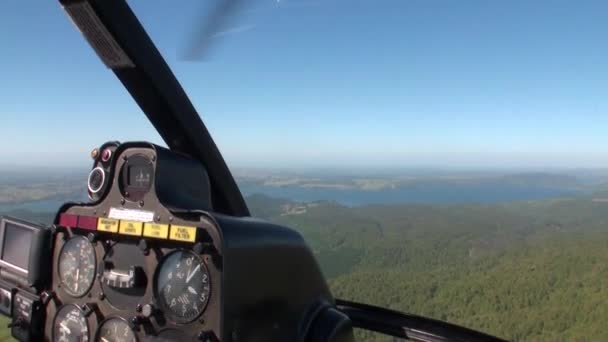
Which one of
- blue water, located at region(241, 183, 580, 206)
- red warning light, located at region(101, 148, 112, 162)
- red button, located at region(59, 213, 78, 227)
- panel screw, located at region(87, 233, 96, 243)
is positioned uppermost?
red warning light, located at region(101, 148, 112, 162)

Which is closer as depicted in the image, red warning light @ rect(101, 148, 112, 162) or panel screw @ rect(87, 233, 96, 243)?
panel screw @ rect(87, 233, 96, 243)

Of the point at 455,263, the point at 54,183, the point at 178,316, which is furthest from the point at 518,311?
the point at 54,183

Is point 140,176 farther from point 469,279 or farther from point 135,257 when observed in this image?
point 469,279

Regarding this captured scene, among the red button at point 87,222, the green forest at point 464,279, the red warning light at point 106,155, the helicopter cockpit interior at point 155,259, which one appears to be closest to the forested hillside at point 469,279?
the green forest at point 464,279

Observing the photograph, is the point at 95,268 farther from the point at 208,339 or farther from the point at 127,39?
the point at 127,39

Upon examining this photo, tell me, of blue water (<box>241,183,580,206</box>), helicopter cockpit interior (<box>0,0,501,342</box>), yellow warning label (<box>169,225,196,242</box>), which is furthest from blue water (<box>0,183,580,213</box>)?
yellow warning label (<box>169,225,196,242</box>)

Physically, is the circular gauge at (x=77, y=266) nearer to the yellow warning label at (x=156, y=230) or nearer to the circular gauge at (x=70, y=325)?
the circular gauge at (x=70, y=325)

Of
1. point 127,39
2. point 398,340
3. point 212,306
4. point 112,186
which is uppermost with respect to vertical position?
point 127,39

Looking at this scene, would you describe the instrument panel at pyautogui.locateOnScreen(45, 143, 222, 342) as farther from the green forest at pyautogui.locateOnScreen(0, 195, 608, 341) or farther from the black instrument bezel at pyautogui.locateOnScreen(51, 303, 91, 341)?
the green forest at pyautogui.locateOnScreen(0, 195, 608, 341)
